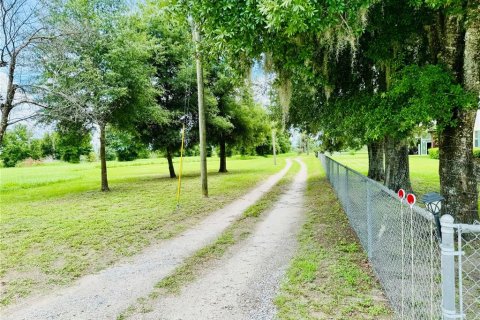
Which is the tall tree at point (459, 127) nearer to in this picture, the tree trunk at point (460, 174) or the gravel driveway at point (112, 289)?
the tree trunk at point (460, 174)

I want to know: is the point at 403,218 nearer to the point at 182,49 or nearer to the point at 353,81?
the point at 353,81

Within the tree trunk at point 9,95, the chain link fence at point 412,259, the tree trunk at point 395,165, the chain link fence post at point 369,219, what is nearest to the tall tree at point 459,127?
the chain link fence at point 412,259

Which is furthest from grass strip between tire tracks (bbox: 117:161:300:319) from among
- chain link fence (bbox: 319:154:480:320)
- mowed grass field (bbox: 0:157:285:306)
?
chain link fence (bbox: 319:154:480:320)

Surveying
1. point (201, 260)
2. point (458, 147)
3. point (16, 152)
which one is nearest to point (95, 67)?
point (201, 260)

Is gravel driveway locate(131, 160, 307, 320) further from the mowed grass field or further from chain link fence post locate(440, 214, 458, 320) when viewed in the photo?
chain link fence post locate(440, 214, 458, 320)

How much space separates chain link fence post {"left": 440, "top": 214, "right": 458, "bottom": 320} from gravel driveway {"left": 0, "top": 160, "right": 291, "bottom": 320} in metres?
3.48

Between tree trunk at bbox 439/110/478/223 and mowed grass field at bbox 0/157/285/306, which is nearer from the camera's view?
mowed grass field at bbox 0/157/285/306

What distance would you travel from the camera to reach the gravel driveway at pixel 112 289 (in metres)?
4.20

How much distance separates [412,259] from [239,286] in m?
2.48

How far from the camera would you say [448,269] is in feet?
7.07

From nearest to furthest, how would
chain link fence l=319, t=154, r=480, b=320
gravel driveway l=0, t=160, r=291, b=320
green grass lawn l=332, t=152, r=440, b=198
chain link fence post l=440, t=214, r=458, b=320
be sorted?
chain link fence post l=440, t=214, r=458, b=320
chain link fence l=319, t=154, r=480, b=320
gravel driveway l=0, t=160, r=291, b=320
green grass lawn l=332, t=152, r=440, b=198

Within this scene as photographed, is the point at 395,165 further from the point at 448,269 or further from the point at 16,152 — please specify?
the point at 16,152

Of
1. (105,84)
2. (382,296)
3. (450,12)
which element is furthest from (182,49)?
(382,296)

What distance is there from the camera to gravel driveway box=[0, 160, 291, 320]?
420cm
